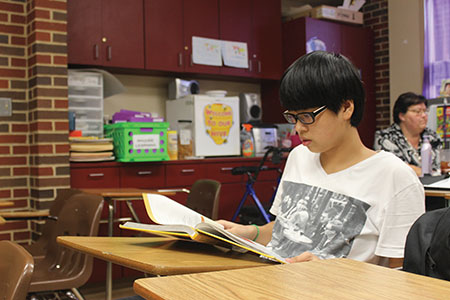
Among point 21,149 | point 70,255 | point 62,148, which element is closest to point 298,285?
point 70,255

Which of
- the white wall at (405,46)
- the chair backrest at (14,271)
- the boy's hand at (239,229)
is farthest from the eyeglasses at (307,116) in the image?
the white wall at (405,46)

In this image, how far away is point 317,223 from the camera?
1.36 metres

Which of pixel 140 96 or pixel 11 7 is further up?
pixel 11 7

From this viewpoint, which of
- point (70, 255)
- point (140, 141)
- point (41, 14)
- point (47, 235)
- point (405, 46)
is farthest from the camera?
point (405, 46)

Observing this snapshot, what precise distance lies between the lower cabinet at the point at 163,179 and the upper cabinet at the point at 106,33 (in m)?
0.84

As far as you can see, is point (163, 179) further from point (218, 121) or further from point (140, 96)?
point (140, 96)

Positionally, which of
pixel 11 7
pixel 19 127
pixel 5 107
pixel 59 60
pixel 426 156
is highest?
pixel 11 7

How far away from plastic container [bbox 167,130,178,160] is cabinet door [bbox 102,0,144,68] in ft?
1.96

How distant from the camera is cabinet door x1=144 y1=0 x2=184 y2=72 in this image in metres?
4.00

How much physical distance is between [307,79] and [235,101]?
3055mm

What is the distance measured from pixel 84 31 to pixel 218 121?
1.29m

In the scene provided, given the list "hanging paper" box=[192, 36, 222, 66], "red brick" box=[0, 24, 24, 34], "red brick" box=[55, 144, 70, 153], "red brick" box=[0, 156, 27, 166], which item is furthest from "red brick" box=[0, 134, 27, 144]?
"hanging paper" box=[192, 36, 222, 66]

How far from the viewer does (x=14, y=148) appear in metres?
3.35

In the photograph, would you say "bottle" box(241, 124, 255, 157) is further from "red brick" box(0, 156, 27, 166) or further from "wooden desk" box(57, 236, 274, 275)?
"wooden desk" box(57, 236, 274, 275)
